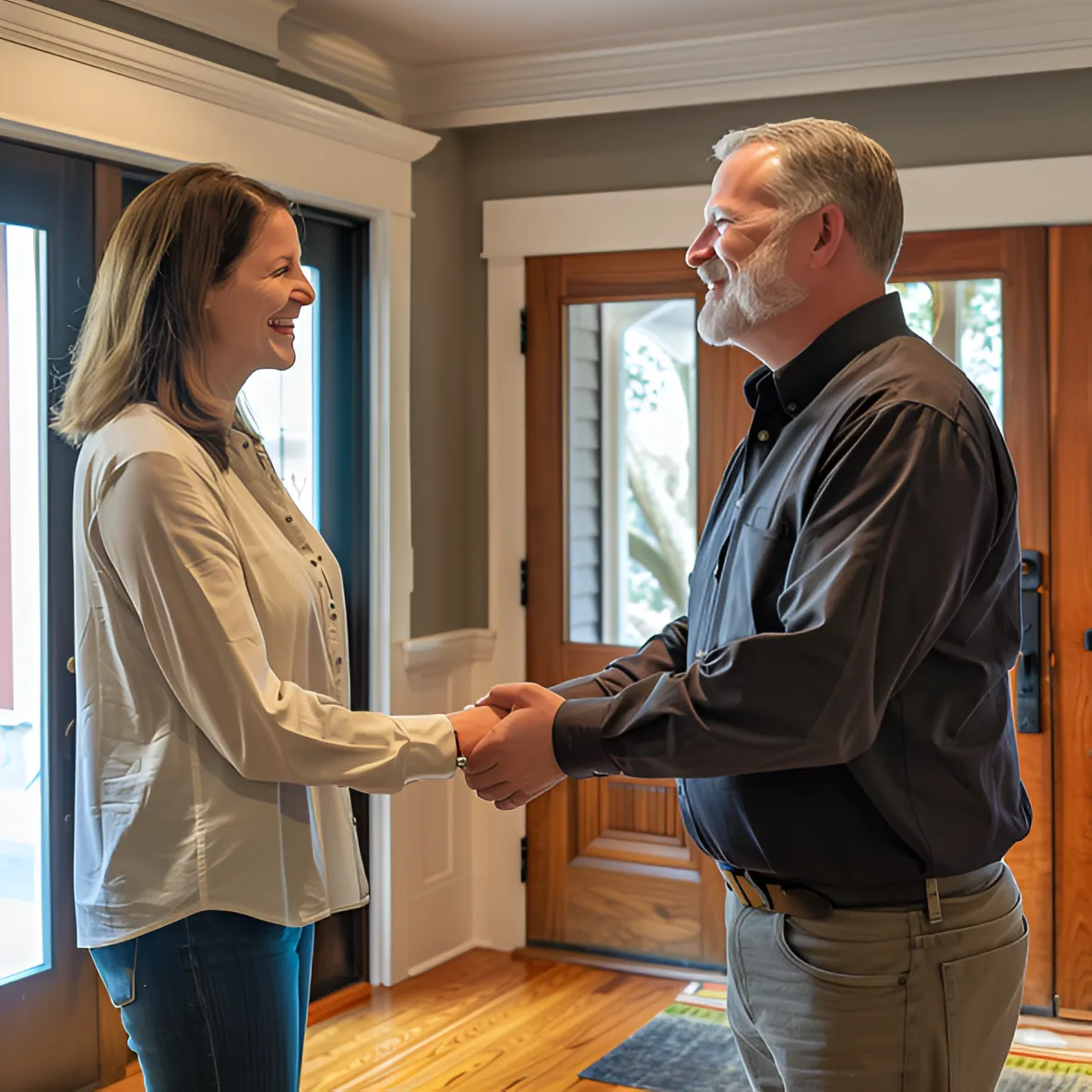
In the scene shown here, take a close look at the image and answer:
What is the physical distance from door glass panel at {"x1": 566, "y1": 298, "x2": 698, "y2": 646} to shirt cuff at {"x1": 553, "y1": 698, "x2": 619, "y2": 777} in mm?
2302

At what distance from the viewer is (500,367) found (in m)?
4.02

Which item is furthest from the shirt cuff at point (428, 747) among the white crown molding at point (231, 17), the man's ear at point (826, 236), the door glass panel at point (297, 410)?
the white crown molding at point (231, 17)

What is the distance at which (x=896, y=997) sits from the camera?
4.83ft

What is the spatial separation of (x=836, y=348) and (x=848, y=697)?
0.46 meters

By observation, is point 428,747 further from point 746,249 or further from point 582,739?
point 746,249

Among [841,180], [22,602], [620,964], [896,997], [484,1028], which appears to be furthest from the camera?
[620,964]

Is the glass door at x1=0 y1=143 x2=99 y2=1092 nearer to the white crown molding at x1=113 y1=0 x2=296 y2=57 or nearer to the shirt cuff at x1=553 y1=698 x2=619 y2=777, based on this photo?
the white crown molding at x1=113 y1=0 x2=296 y2=57

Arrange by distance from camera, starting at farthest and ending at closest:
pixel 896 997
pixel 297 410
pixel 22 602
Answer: pixel 297 410 → pixel 22 602 → pixel 896 997

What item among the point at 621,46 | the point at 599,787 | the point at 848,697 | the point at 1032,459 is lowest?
the point at 599,787

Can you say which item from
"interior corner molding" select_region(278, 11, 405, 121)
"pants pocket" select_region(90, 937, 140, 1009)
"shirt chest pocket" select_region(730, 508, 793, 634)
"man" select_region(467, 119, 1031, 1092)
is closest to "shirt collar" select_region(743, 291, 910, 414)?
"man" select_region(467, 119, 1031, 1092)

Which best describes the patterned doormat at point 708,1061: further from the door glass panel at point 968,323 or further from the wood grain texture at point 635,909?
the door glass panel at point 968,323

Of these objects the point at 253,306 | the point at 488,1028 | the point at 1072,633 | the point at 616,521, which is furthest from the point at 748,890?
the point at 616,521

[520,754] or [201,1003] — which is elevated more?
[520,754]

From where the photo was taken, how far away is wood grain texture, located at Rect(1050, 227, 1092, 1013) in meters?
3.44
